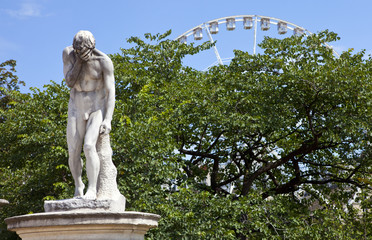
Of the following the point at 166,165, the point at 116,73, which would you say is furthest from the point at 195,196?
the point at 116,73

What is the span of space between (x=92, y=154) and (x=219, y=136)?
1229 centimetres

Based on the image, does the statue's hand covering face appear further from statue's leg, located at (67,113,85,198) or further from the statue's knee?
the statue's knee

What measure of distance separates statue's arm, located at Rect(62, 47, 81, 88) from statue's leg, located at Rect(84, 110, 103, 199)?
59cm

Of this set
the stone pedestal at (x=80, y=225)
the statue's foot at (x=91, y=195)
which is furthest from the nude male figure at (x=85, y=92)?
the stone pedestal at (x=80, y=225)

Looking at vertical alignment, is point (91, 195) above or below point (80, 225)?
above

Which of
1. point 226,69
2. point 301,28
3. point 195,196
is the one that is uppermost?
point 301,28

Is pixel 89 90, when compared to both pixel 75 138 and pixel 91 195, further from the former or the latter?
pixel 91 195

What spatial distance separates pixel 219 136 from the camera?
19.4 metres

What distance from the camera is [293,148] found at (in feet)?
69.9

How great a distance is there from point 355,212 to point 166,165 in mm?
10209

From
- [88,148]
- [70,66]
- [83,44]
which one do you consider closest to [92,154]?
[88,148]

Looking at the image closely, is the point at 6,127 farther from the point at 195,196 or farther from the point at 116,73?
the point at 195,196

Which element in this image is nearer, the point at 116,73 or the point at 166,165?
the point at 166,165

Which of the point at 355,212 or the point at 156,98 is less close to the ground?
the point at 156,98
